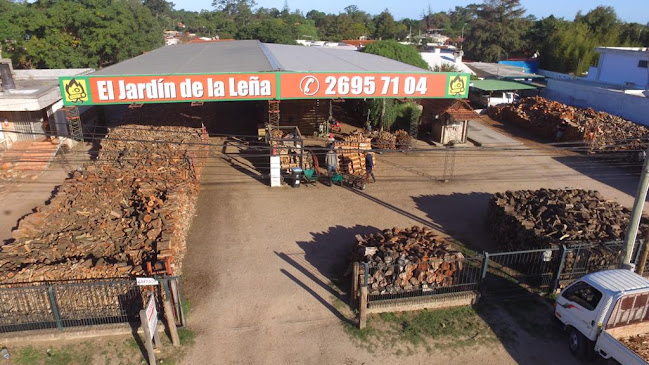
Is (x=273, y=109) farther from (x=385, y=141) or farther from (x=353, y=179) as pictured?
(x=385, y=141)

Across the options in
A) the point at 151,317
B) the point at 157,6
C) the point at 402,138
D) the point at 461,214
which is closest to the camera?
the point at 151,317

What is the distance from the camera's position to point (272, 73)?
18078 mm

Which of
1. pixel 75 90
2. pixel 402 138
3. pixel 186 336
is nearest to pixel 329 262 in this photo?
pixel 186 336

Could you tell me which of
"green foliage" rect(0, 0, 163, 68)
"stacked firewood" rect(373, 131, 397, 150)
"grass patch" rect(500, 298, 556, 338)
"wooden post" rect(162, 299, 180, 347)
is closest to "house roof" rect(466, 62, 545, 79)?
"stacked firewood" rect(373, 131, 397, 150)

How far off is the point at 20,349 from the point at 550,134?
30.0 meters

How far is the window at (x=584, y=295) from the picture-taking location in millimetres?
9173

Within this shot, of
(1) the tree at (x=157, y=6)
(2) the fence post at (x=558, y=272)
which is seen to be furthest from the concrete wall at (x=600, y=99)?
(1) the tree at (x=157, y=6)

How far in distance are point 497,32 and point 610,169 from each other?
5682 centimetres

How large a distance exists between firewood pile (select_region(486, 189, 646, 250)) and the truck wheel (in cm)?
328

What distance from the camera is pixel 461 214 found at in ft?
55.6

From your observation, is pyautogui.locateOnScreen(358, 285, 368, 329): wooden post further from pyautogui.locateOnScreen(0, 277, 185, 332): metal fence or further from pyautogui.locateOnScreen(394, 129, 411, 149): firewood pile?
pyautogui.locateOnScreen(394, 129, 411, 149): firewood pile

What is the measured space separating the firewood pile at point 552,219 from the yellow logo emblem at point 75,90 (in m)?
16.3

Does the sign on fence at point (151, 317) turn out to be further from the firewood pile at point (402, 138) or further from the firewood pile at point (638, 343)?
the firewood pile at point (402, 138)

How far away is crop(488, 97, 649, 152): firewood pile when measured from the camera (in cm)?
2475
